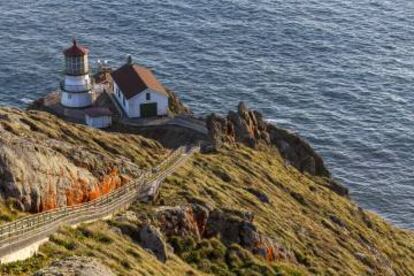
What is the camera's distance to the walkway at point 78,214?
3253 cm

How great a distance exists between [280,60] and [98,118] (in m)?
61.0

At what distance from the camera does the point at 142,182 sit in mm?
50156

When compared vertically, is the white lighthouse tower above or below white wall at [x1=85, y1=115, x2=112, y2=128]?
above

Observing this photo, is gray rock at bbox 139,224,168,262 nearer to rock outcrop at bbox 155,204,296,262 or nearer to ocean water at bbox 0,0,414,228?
rock outcrop at bbox 155,204,296,262

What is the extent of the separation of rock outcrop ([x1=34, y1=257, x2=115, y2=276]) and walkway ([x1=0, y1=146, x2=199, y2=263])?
2.85 metres

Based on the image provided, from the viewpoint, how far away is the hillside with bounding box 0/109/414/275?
125 feet

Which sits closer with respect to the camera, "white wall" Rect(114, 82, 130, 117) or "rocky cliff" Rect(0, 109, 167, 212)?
"rocky cliff" Rect(0, 109, 167, 212)

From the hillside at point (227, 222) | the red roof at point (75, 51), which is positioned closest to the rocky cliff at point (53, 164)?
the hillside at point (227, 222)

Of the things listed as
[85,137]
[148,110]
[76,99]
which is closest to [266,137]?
[148,110]

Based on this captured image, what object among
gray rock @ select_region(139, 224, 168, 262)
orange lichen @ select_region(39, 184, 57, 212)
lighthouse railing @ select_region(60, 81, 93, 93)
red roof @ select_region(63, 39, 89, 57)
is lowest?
lighthouse railing @ select_region(60, 81, 93, 93)

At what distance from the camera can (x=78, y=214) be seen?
Result: 39656 millimetres

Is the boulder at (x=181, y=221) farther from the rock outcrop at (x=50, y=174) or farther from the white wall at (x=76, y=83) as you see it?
the white wall at (x=76, y=83)

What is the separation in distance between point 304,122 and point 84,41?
46860 mm

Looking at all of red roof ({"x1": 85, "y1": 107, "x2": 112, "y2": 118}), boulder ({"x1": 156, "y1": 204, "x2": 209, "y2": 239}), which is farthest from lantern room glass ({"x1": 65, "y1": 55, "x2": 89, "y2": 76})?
boulder ({"x1": 156, "y1": 204, "x2": 209, "y2": 239})
